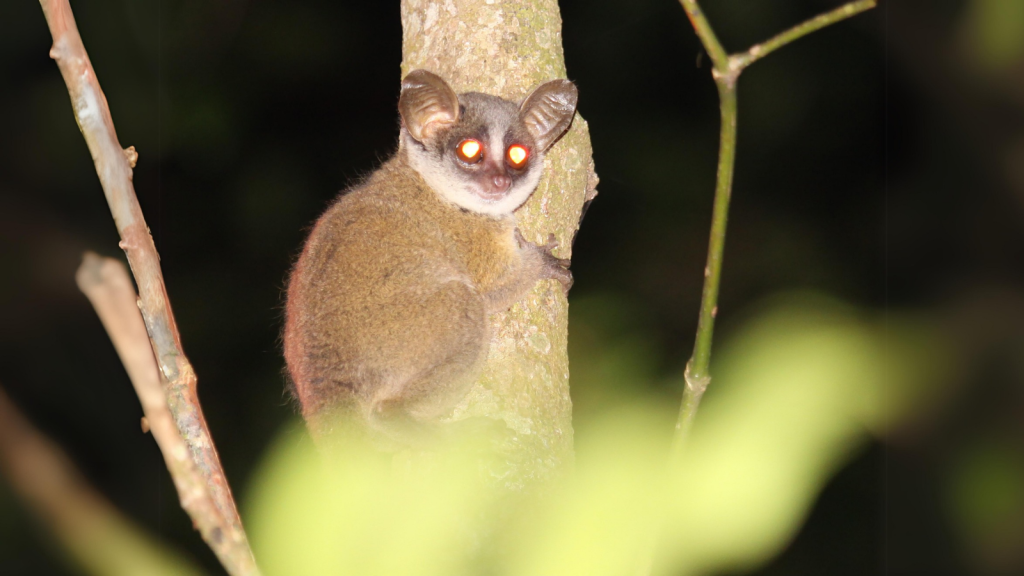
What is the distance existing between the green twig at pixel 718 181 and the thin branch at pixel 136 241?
64cm

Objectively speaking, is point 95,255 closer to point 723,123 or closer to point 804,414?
point 804,414

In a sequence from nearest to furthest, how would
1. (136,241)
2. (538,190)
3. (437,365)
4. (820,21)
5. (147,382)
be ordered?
(147,382)
(136,241)
(820,21)
(437,365)
(538,190)

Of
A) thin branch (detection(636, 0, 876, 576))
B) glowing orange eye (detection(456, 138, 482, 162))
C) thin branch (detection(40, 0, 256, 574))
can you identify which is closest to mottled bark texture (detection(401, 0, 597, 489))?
glowing orange eye (detection(456, 138, 482, 162))

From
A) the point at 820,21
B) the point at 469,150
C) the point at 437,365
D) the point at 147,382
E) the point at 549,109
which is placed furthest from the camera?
the point at 469,150

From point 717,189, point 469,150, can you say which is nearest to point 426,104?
point 469,150

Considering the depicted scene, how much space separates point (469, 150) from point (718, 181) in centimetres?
250

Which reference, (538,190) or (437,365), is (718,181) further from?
(538,190)

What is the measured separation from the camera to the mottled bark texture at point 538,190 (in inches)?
101

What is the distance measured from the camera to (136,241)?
3.55ft

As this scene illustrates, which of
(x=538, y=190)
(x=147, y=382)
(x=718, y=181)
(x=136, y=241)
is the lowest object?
(x=147, y=382)

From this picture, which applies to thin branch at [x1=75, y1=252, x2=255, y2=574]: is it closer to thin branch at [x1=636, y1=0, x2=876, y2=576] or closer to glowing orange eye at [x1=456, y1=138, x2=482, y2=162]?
thin branch at [x1=636, y1=0, x2=876, y2=576]

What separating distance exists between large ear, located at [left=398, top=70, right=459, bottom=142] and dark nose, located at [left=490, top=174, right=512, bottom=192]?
1.01 ft

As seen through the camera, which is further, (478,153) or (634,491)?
(478,153)

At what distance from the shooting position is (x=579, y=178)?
3426mm
